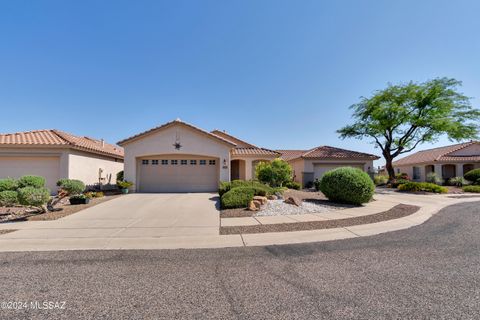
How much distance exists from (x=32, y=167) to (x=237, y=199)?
14147mm

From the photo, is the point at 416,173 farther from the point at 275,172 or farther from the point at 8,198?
the point at 8,198

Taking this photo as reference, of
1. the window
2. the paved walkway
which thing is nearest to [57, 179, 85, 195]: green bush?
the paved walkway

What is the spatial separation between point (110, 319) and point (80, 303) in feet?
2.33

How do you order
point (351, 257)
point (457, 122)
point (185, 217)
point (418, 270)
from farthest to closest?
point (457, 122)
point (185, 217)
point (351, 257)
point (418, 270)

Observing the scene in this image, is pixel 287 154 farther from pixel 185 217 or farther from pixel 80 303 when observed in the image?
pixel 80 303

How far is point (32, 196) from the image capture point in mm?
8430

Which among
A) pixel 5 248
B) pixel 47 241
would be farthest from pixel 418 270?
pixel 5 248

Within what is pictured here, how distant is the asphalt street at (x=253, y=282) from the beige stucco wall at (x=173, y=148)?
11409 millimetres

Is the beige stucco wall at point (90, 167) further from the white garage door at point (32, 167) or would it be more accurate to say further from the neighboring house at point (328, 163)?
the neighboring house at point (328, 163)

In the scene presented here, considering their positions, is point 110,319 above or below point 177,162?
below

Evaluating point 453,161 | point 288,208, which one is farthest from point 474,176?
point 288,208

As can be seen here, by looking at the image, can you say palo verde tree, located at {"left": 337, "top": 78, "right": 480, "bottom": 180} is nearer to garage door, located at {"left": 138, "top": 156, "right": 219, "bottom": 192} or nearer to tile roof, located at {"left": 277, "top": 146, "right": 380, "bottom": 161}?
tile roof, located at {"left": 277, "top": 146, "right": 380, "bottom": 161}

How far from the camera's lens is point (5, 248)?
17.3 ft

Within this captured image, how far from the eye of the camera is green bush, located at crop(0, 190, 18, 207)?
26.8 feet
